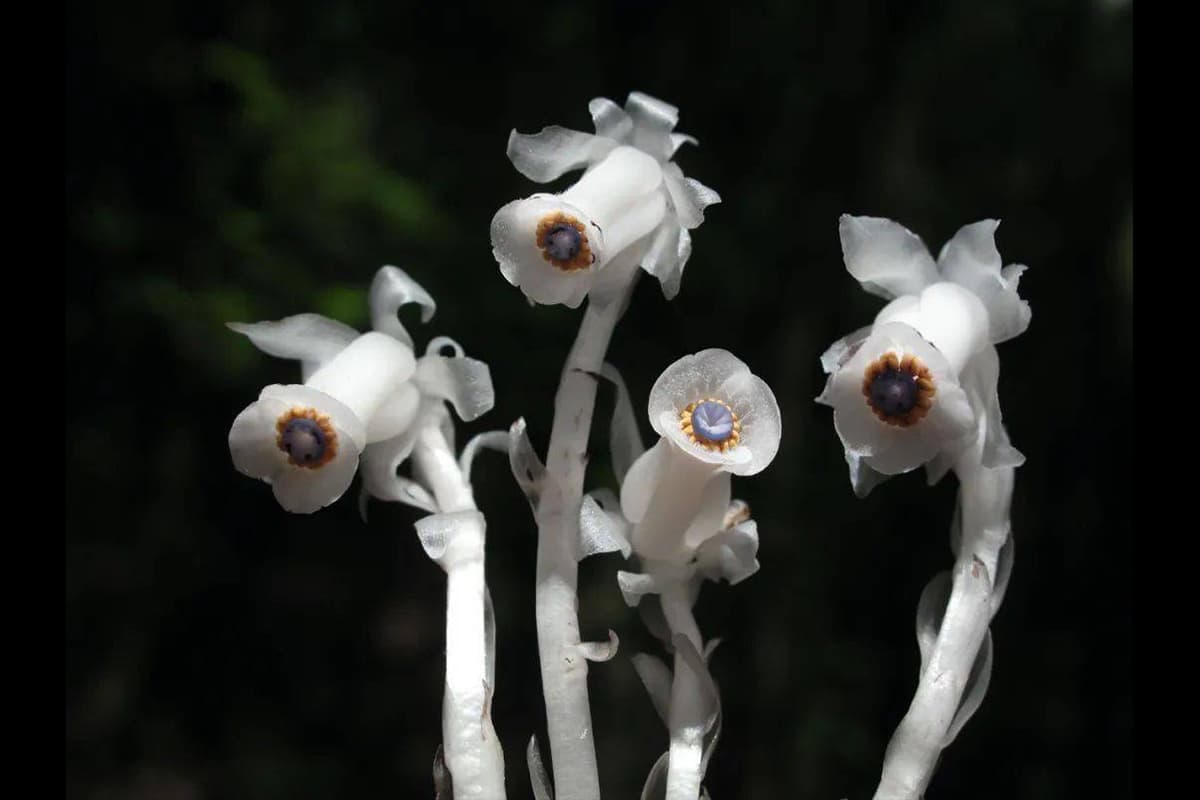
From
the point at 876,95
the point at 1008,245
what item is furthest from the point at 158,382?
the point at 1008,245

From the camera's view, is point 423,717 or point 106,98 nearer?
point 106,98

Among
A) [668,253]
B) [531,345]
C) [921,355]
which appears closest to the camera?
[921,355]

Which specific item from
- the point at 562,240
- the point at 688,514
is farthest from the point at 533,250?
the point at 688,514

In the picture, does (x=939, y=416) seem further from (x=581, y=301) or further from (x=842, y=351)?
(x=581, y=301)

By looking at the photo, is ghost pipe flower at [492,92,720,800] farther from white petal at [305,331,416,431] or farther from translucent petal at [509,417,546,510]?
white petal at [305,331,416,431]

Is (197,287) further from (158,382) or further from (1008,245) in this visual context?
Result: (1008,245)

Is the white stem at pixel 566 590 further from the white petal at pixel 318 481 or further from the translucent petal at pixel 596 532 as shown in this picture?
the white petal at pixel 318 481
